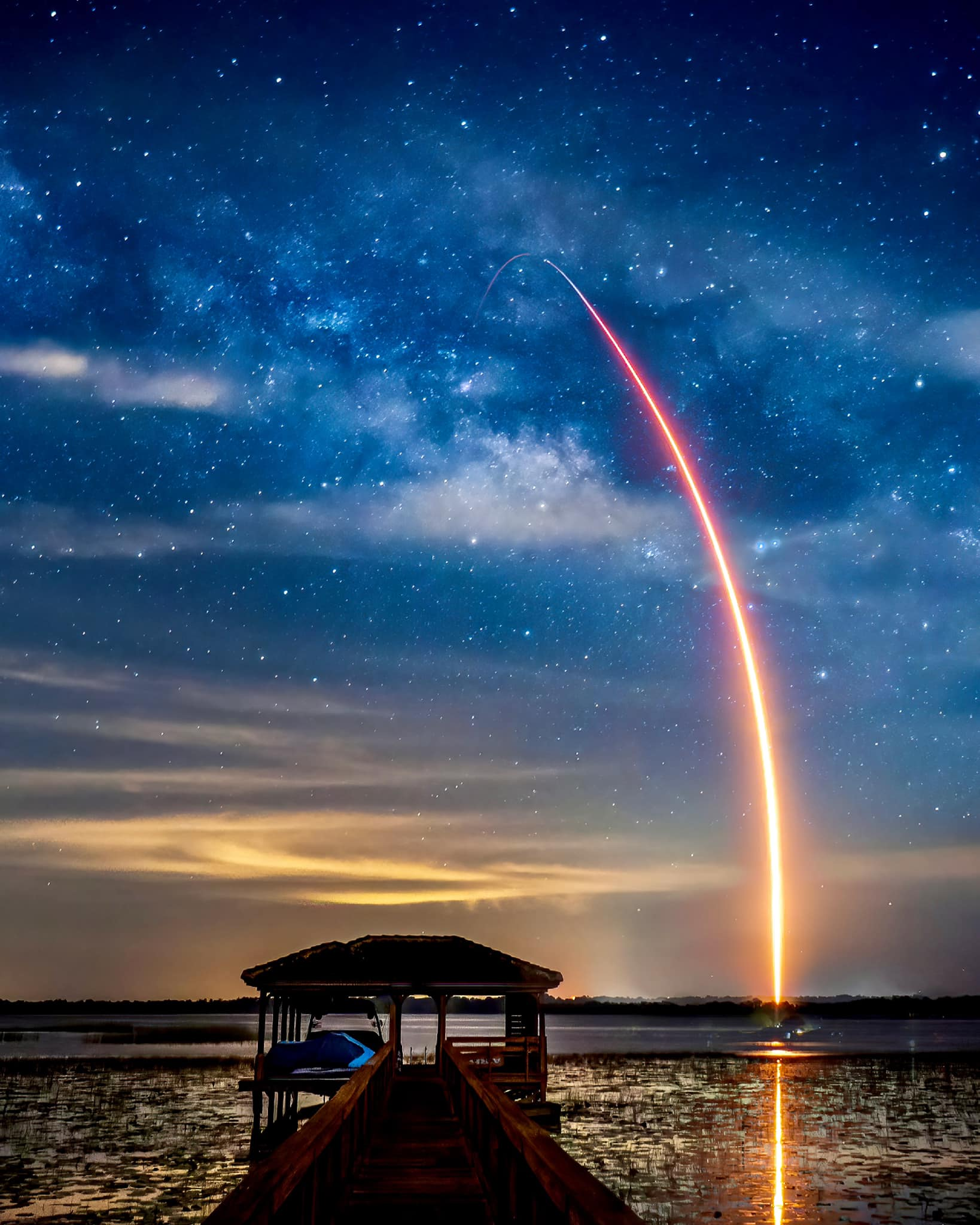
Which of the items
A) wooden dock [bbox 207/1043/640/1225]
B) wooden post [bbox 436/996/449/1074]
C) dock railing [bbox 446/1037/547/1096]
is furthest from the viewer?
dock railing [bbox 446/1037/547/1096]

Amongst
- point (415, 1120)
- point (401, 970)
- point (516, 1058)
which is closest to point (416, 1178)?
point (415, 1120)

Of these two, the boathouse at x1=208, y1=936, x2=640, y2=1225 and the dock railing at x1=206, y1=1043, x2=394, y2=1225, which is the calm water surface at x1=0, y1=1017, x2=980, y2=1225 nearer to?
the boathouse at x1=208, y1=936, x2=640, y2=1225

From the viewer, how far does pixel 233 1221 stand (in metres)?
4.39

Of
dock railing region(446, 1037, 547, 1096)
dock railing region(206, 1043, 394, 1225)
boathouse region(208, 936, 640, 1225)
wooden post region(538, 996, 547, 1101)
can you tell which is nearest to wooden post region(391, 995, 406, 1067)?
boathouse region(208, 936, 640, 1225)

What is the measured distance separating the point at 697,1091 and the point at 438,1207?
48.2 metres

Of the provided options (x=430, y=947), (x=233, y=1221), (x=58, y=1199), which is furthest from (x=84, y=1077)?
(x=233, y=1221)

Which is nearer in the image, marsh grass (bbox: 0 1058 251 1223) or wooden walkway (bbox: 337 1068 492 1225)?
wooden walkway (bbox: 337 1068 492 1225)

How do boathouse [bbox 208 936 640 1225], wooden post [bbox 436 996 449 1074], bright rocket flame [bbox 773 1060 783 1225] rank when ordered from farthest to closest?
wooden post [bbox 436 996 449 1074], bright rocket flame [bbox 773 1060 783 1225], boathouse [bbox 208 936 640 1225]

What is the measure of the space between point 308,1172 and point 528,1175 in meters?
1.35

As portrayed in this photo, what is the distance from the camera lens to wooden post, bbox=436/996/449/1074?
87.8 feet

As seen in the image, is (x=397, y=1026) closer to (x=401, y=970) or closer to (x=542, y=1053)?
(x=401, y=970)

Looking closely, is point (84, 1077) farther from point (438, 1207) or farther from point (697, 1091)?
point (438, 1207)

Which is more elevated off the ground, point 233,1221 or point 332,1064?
point 233,1221

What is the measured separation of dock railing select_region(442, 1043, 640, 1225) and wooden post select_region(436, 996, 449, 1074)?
1328cm
